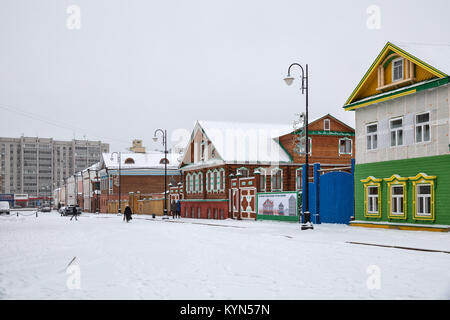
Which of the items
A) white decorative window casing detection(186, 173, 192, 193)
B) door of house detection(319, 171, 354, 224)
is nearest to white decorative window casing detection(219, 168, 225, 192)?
white decorative window casing detection(186, 173, 192, 193)

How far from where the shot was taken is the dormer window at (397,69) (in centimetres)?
2522

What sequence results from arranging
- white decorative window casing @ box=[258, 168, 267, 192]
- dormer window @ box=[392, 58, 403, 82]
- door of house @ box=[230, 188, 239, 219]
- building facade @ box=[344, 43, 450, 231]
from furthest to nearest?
white decorative window casing @ box=[258, 168, 267, 192], door of house @ box=[230, 188, 239, 219], dormer window @ box=[392, 58, 403, 82], building facade @ box=[344, 43, 450, 231]

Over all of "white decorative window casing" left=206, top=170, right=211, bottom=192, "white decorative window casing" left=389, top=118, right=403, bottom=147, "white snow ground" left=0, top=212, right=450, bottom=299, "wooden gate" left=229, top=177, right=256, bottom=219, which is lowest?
"white snow ground" left=0, top=212, right=450, bottom=299

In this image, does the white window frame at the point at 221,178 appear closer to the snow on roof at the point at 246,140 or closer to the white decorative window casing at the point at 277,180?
the snow on roof at the point at 246,140

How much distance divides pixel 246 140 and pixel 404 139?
2357 centimetres

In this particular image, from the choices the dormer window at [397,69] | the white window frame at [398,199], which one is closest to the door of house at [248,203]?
the white window frame at [398,199]

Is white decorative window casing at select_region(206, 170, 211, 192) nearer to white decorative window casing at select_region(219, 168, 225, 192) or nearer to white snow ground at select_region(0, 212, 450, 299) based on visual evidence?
white decorative window casing at select_region(219, 168, 225, 192)

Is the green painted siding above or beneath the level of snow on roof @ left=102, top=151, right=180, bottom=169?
beneath

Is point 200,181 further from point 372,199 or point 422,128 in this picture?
point 422,128

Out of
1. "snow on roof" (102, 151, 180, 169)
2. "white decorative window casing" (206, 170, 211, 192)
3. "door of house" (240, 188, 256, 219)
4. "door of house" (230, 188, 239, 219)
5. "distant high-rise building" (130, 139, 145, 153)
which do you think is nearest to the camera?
"door of house" (240, 188, 256, 219)

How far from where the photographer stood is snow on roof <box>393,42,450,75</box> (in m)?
23.1

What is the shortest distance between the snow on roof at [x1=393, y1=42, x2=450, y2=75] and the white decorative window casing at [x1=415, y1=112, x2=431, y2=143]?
2.13 meters

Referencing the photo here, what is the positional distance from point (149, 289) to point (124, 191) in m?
70.0

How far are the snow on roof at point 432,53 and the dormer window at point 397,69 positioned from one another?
0.69m
